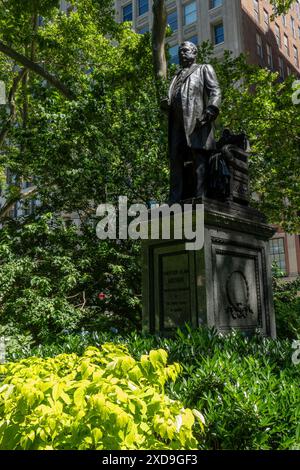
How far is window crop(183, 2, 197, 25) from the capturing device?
3481cm

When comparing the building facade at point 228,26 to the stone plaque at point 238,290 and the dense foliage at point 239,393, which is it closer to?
the stone plaque at point 238,290

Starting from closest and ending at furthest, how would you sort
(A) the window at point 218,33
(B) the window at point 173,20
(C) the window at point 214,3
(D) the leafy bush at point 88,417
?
(D) the leafy bush at point 88,417, (A) the window at point 218,33, (C) the window at point 214,3, (B) the window at point 173,20

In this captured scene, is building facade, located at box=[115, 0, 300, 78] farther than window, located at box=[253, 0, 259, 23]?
No

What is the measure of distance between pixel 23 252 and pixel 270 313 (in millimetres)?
7584

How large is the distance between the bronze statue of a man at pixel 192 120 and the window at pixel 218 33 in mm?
29047

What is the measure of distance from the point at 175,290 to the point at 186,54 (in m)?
4.05

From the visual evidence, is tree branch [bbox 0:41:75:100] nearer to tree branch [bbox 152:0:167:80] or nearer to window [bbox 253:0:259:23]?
tree branch [bbox 152:0:167:80]

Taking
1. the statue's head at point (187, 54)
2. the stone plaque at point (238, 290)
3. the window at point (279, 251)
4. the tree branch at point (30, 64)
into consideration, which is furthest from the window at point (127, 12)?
the stone plaque at point (238, 290)

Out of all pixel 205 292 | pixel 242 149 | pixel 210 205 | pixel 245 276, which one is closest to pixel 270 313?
pixel 245 276

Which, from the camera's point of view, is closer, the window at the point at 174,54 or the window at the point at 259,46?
the window at the point at 174,54

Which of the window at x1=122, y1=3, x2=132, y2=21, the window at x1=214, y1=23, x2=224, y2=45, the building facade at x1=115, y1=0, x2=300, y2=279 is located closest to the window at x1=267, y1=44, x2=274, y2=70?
the building facade at x1=115, y1=0, x2=300, y2=279

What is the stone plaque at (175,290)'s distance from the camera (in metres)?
6.17

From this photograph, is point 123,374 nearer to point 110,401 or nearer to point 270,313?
point 110,401

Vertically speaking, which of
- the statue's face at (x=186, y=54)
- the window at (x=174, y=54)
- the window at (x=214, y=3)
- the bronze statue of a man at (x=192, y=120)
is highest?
the window at (x=214, y=3)
